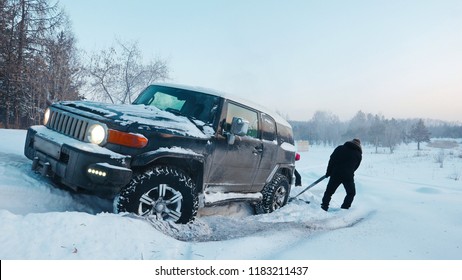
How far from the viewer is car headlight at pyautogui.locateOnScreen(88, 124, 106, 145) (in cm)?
348

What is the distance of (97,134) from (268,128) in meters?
3.06

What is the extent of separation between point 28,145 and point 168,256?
117 inches

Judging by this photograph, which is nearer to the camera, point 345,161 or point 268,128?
point 268,128

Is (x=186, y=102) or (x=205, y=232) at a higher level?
(x=186, y=102)

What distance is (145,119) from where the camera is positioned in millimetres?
3693

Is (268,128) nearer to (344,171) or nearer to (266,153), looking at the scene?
(266,153)

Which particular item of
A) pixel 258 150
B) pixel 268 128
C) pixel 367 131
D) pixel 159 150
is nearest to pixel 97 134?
pixel 159 150

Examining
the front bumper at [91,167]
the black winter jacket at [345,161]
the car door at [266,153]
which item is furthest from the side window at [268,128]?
the front bumper at [91,167]

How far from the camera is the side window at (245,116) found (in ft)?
15.4

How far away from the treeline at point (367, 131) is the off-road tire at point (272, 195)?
6475 centimetres

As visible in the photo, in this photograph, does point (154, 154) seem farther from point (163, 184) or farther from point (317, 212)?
point (317, 212)

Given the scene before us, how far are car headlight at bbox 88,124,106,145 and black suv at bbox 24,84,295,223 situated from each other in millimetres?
11

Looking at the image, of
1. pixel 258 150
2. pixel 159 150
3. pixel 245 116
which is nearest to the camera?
pixel 159 150

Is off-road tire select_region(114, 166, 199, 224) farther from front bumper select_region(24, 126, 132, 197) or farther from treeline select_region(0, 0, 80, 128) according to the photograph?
treeline select_region(0, 0, 80, 128)
